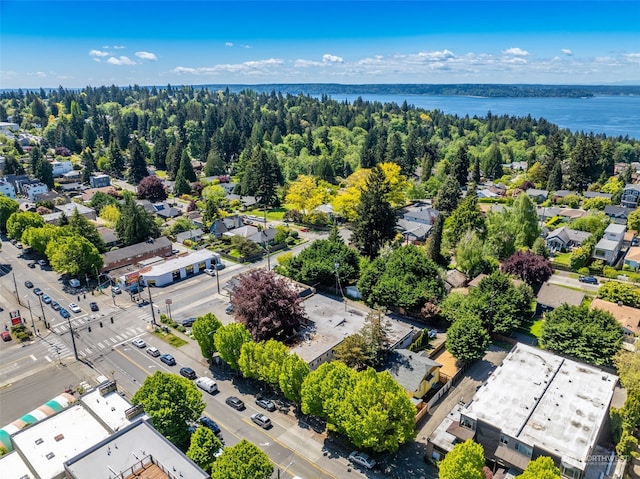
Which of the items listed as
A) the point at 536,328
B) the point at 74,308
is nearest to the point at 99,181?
the point at 74,308

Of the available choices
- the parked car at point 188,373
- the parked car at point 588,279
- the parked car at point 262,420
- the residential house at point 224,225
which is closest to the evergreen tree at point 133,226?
the residential house at point 224,225

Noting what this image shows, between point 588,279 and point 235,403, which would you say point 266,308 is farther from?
point 588,279

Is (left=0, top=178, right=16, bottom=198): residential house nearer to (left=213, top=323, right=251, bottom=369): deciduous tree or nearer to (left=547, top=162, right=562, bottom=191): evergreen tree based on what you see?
(left=213, top=323, right=251, bottom=369): deciduous tree

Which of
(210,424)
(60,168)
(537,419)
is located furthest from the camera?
(60,168)

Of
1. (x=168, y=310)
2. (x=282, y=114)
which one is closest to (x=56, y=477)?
(x=168, y=310)

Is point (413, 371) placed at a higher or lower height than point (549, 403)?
lower

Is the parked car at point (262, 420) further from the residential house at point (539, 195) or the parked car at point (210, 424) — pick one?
the residential house at point (539, 195)
